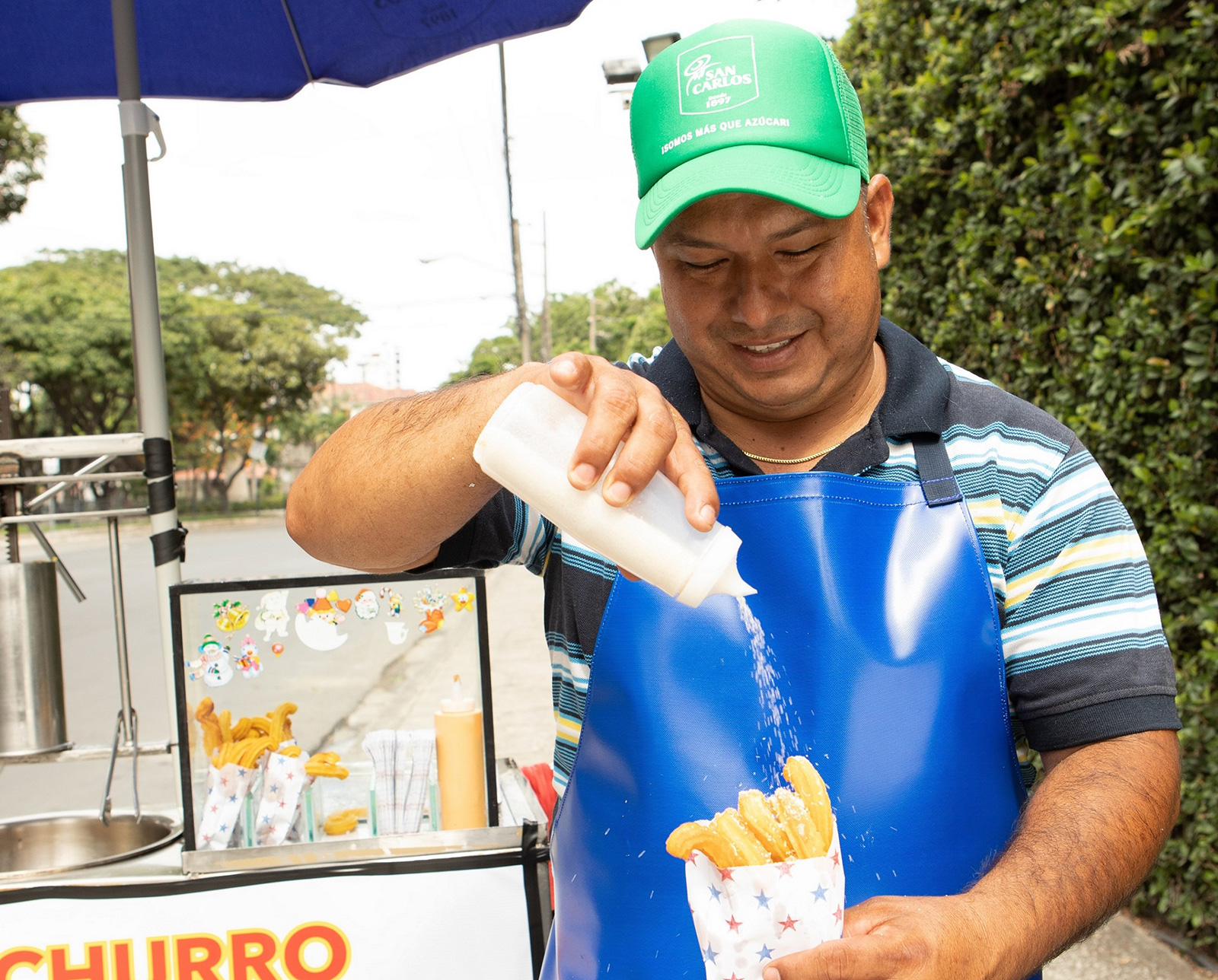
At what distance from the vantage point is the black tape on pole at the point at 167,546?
6.95ft

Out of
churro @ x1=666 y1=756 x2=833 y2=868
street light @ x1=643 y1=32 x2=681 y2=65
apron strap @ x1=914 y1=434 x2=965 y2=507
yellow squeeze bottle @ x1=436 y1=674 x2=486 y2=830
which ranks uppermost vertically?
street light @ x1=643 y1=32 x2=681 y2=65

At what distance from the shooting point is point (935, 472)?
4.47 feet

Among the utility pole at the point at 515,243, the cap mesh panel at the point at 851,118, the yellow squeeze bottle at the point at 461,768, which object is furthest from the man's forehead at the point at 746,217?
the utility pole at the point at 515,243

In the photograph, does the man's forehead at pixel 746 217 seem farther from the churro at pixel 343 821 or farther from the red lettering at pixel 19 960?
the red lettering at pixel 19 960

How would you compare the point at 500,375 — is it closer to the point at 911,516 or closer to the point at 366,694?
the point at 911,516

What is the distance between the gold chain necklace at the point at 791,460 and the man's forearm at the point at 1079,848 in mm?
525

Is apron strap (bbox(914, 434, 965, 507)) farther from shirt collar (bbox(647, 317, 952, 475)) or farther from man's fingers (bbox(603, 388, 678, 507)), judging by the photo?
man's fingers (bbox(603, 388, 678, 507))

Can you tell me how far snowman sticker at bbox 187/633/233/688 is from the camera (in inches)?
74.4

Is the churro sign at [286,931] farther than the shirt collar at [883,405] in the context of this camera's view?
Yes

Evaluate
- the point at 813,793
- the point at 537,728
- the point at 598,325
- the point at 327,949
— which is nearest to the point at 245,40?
the point at 327,949

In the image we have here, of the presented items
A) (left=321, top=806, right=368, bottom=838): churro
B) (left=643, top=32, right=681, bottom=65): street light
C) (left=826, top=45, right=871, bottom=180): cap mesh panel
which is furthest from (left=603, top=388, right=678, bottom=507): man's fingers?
(left=643, top=32, right=681, bottom=65): street light

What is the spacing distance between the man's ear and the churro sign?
1.25 meters

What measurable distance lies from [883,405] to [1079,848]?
0.65 meters

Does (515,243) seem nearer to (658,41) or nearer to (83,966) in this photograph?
(658,41)
